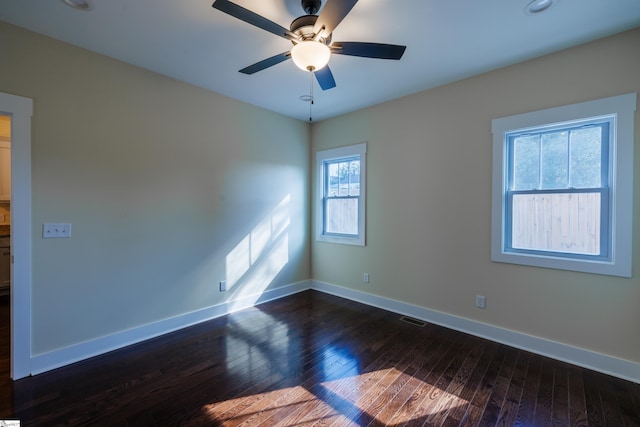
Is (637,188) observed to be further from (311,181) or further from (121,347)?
(121,347)

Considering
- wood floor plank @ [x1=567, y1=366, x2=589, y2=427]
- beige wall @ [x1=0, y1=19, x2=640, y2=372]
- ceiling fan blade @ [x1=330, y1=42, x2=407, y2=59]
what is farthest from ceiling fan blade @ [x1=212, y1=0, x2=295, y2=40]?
wood floor plank @ [x1=567, y1=366, x2=589, y2=427]

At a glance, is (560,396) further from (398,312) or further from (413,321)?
(398,312)

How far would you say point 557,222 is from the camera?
2.63m

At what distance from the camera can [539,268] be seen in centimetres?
267

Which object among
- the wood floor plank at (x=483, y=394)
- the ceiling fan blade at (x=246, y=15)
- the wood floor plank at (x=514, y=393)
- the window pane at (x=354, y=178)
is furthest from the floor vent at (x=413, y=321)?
the ceiling fan blade at (x=246, y=15)

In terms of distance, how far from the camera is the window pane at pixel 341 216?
14.0 feet

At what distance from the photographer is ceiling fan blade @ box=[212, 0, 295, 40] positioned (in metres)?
1.51

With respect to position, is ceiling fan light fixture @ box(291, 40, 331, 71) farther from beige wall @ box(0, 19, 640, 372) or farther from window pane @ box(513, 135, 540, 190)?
window pane @ box(513, 135, 540, 190)

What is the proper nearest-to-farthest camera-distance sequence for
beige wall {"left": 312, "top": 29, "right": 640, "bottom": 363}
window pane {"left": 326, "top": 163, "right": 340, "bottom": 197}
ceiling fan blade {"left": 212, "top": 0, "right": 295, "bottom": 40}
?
ceiling fan blade {"left": 212, "top": 0, "right": 295, "bottom": 40} < beige wall {"left": 312, "top": 29, "right": 640, "bottom": 363} < window pane {"left": 326, "top": 163, "right": 340, "bottom": 197}

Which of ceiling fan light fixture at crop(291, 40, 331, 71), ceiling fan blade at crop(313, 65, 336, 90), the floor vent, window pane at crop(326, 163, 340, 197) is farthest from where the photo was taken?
window pane at crop(326, 163, 340, 197)

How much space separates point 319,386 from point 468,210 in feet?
7.61

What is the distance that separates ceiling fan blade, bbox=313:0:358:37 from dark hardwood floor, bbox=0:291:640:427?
8.19 ft

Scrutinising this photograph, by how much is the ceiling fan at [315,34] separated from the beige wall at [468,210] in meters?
1.63

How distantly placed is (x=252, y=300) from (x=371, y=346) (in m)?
1.85
